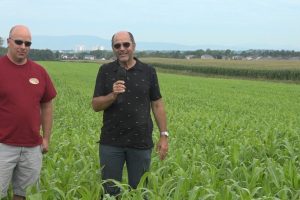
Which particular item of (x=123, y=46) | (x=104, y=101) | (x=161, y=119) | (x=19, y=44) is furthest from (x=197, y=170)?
(x=19, y=44)

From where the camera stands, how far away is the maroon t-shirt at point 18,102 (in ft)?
13.1

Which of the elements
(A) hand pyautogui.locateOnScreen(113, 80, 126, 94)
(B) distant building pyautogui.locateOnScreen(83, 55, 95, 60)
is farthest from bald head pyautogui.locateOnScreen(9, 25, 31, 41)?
(B) distant building pyautogui.locateOnScreen(83, 55, 95, 60)

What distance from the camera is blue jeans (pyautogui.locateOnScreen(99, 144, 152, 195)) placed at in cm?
452

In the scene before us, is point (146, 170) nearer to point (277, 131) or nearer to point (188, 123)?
point (277, 131)

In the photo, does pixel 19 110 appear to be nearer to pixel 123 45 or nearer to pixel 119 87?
pixel 119 87

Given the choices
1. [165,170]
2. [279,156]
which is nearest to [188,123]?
[279,156]

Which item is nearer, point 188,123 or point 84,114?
point 188,123

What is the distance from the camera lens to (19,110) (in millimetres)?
4012

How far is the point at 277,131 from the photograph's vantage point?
9.55 metres

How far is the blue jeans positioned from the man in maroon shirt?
26.9 inches

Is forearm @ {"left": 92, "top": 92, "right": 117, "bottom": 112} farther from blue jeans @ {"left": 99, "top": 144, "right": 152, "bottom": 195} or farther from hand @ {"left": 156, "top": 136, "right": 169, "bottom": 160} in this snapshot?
hand @ {"left": 156, "top": 136, "right": 169, "bottom": 160}

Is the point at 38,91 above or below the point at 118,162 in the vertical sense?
above

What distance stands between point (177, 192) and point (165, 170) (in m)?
1.88

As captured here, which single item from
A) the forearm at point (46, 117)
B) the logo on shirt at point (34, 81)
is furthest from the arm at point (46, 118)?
the logo on shirt at point (34, 81)
